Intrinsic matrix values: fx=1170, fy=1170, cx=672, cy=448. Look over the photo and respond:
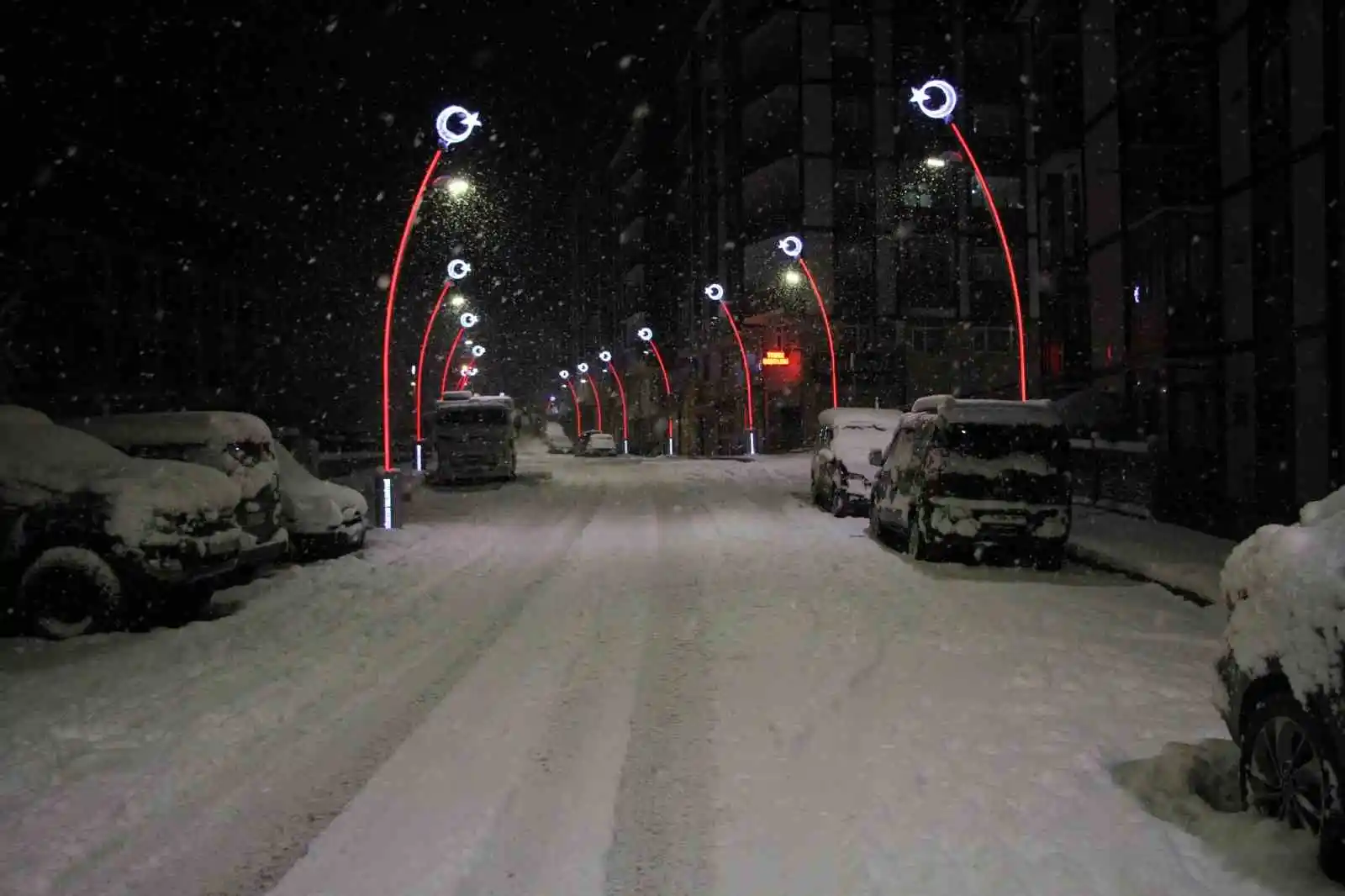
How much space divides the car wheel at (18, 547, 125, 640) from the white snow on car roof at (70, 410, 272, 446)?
2377mm

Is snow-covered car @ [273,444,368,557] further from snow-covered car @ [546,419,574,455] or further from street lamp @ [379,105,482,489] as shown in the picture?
snow-covered car @ [546,419,574,455]

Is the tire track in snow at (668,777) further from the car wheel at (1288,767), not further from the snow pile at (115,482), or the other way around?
the snow pile at (115,482)

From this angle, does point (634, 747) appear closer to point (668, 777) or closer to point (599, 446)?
point (668, 777)

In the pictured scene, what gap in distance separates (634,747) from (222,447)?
7.54 m

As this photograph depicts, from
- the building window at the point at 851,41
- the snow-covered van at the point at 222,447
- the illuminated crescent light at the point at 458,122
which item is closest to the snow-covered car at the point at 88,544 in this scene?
the snow-covered van at the point at 222,447

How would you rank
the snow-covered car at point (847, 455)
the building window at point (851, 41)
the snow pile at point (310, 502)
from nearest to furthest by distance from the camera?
the snow pile at point (310, 502), the snow-covered car at point (847, 455), the building window at point (851, 41)

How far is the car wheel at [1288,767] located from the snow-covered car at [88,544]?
8.62m

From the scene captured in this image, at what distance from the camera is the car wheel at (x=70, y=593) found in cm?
1009

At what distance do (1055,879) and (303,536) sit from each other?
12323 mm

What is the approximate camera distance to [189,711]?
7.45m

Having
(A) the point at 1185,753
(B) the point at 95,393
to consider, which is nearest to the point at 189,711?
(A) the point at 1185,753

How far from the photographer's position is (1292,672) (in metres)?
4.66

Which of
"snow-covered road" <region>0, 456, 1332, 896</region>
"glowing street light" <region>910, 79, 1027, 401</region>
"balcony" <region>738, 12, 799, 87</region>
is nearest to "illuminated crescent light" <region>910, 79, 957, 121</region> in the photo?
"glowing street light" <region>910, 79, 1027, 401</region>

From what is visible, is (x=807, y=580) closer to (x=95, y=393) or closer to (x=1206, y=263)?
(x=1206, y=263)
